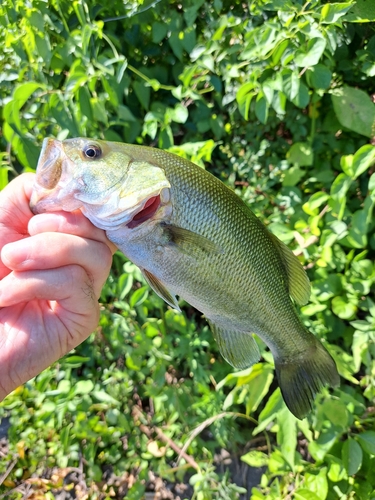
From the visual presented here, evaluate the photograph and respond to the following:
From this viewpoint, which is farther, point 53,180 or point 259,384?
point 259,384

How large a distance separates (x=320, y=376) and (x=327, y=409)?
1.46ft

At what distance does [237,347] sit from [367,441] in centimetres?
86

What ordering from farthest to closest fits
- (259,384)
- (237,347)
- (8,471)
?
(8,471)
(259,384)
(237,347)

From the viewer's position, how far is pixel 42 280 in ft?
3.47

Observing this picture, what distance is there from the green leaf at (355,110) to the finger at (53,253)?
4.90ft

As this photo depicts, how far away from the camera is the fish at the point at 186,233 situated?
1083 mm

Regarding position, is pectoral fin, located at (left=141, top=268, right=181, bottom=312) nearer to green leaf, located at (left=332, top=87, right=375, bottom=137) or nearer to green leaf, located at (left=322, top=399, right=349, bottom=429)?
green leaf, located at (left=322, top=399, right=349, bottom=429)

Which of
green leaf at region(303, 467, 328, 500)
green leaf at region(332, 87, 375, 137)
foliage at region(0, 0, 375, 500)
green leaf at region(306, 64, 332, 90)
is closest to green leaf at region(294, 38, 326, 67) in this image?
foliage at region(0, 0, 375, 500)

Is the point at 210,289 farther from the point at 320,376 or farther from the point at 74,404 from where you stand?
the point at 74,404

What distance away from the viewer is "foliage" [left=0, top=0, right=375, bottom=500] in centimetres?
174

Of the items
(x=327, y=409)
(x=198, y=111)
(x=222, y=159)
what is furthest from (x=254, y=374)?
(x=198, y=111)

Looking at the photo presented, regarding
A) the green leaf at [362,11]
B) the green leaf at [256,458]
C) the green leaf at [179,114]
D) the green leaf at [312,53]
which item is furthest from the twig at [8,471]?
the green leaf at [362,11]

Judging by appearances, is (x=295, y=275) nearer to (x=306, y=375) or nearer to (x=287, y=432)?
(x=306, y=375)

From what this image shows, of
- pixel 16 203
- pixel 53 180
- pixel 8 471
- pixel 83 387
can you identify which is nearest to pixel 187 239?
pixel 53 180
